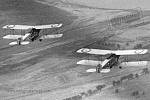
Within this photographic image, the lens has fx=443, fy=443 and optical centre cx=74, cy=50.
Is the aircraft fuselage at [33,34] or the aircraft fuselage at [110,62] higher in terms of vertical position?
the aircraft fuselage at [33,34]

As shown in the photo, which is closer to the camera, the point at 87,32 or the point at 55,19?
the point at 87,32

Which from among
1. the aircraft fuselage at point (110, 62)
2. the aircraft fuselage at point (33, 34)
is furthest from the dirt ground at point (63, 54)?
the aircraft fuselage at point (33, 34)

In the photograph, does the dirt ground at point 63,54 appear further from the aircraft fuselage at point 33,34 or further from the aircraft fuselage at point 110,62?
the aircraft fuselage at point 33,34

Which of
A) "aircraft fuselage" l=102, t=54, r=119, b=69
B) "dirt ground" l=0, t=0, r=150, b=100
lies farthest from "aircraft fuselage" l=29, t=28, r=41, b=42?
"aircraft fuselage" l=102, t=54, r=119, b=69

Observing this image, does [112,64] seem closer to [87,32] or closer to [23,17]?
[87,32]

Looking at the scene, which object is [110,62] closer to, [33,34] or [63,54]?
[33,34]

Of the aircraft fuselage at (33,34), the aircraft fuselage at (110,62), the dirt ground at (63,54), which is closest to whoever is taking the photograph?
the aircraft fuselage at (110,62)

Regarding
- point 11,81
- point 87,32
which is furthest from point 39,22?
point 11,81

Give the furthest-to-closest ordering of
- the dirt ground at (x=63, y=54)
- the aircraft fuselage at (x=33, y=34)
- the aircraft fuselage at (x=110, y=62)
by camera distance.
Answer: the aircraft fuselage at (x=33, y=34), the dirt ground at (x=63, y=54), the aircraft fuselage at (x=110, y=62)

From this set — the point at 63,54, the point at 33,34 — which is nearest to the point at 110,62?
the point at 33,34
